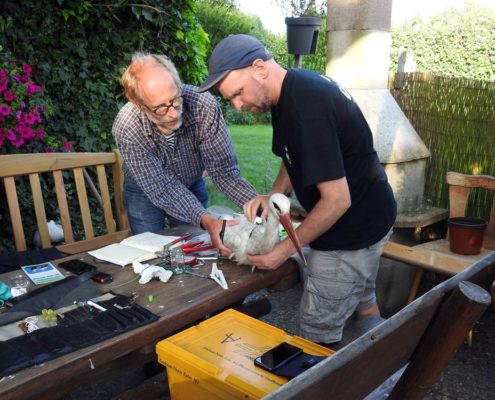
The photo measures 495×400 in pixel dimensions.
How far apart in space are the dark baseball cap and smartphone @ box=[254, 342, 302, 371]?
3.30ft

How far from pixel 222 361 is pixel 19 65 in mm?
3611

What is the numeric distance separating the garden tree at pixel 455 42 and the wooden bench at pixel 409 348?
26.1 feet

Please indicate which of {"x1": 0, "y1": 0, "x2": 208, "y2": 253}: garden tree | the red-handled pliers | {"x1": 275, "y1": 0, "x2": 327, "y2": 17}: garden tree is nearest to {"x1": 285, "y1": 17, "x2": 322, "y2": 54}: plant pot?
{"x1": 0, "y1": 0, "x2": 208, "y2": 253}: garden tree

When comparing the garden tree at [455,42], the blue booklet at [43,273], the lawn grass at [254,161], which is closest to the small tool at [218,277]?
the blue booklet at [43,273]

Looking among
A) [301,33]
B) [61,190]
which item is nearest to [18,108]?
[61,190]

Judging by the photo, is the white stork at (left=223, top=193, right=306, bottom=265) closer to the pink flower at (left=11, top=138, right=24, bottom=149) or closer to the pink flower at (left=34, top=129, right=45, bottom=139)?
the pink flower at (left=11, top=138, right=24, bottom=149)

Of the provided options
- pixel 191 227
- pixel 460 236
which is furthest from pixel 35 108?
pixel 460 236

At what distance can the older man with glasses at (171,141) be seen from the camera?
2.35 meters

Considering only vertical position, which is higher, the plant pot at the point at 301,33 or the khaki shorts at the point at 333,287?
the plant pot at the point at 301,33

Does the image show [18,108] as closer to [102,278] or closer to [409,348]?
[102,278]

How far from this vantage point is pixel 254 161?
28.7 ft

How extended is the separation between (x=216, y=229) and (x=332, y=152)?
73 cm

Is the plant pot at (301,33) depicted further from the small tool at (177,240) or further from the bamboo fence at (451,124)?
the small tool at (177,240)

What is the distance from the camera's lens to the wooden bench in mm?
926
